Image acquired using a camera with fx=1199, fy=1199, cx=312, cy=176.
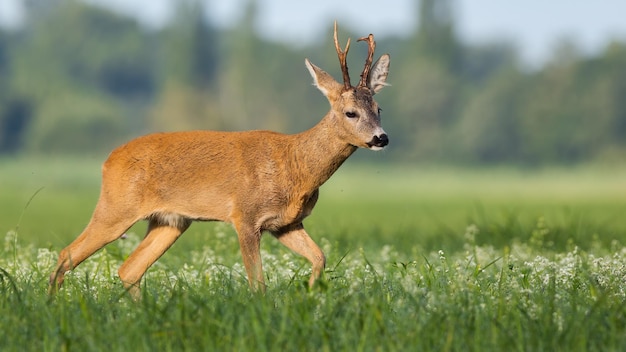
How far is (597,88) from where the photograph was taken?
81438mm

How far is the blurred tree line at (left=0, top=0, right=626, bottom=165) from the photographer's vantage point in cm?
8131

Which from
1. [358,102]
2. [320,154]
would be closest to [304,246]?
[320,154]

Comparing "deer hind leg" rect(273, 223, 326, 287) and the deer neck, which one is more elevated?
the deer neck

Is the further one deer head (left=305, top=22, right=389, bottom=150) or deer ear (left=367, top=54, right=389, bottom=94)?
deer ear (left=367, top=54, right=389, bottom=94)

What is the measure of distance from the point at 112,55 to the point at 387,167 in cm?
4538

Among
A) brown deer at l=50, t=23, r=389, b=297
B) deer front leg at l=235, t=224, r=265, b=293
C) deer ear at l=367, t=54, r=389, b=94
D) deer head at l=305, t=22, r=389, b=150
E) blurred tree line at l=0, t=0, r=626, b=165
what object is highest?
blurred tree line at l=0, t=0, r=626, b=165

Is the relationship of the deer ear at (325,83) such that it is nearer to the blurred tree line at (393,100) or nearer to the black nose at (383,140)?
the black nose at (383,140)

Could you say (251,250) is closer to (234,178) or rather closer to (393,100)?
(234,178)

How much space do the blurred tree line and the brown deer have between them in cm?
5510

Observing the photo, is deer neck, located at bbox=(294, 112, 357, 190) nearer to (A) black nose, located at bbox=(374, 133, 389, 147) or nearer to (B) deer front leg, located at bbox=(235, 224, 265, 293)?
(A) black nose, located at bbox=(374, 133, 389, 147)

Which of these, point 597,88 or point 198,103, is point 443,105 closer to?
point 597,88

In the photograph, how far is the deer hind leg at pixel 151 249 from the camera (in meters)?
8.48

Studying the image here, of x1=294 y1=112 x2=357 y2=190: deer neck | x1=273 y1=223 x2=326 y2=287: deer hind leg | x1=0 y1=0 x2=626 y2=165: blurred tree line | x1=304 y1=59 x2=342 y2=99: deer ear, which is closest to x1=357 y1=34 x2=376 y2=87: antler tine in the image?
x1=304 y1=59 x2=342 y2=99: deer ear

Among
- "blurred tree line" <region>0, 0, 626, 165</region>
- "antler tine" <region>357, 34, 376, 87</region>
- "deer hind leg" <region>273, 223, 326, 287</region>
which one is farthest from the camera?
"blurred tree line" <region>0, 0, 626, 165</region>
